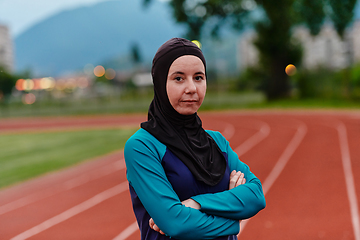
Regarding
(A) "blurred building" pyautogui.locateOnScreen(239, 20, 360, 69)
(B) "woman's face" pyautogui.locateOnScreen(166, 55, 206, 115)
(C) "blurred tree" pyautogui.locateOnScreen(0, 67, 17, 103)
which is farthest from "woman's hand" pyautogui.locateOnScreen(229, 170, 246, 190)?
(C) "blurred tree" pyautogui.locateOnScreen(0, 67, 17, 103)

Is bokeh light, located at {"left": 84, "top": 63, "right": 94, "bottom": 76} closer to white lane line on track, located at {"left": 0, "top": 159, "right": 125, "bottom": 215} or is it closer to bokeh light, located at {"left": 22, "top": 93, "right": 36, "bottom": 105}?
bokeh light, located at {"left": 22, "top": 93, "right": 36, "bottom": 105}

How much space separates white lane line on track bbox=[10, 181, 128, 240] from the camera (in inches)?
203

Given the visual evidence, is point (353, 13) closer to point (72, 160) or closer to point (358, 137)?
point (358, 137)

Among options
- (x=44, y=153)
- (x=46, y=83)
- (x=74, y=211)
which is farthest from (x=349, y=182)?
(x=46, y=83)

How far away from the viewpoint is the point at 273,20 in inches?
1076

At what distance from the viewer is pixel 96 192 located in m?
6.99

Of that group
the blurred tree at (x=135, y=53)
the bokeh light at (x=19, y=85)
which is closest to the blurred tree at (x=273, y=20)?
the bokeh light at (x=19, y=85)

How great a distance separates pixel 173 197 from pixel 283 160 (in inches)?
320

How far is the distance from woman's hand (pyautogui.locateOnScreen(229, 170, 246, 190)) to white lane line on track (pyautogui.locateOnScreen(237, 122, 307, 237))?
10.9ft

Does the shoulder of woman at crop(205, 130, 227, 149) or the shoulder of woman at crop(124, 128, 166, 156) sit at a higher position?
the shoulder of woman at crop(124, 128, 166, 156)

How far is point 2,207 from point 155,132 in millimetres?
6217

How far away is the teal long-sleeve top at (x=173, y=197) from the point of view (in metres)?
1.42

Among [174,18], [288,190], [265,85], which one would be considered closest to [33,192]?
[288,190]

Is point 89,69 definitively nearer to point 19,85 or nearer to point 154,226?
point 19,85
